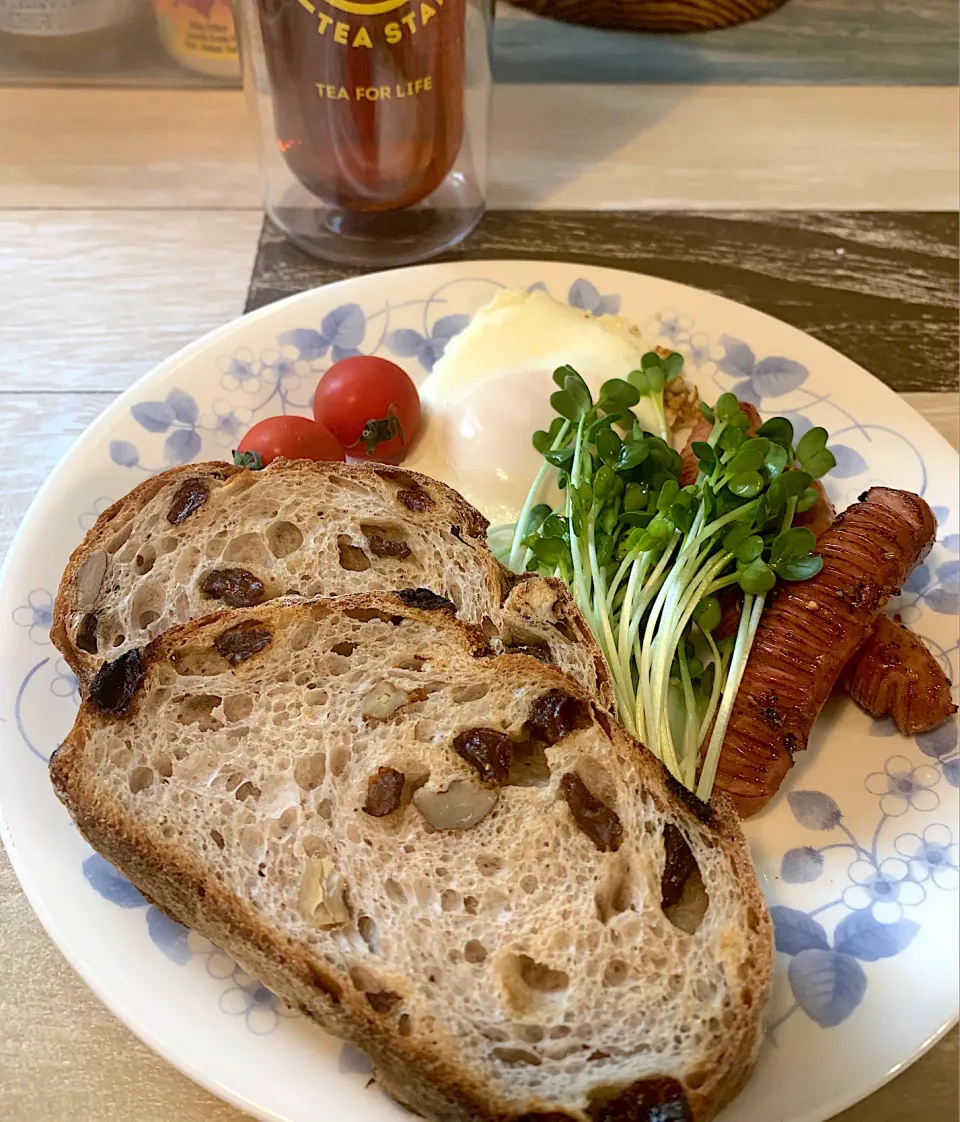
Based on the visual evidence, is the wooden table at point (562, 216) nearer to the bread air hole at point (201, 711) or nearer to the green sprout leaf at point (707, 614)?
the bread air hole at point (201, 711)

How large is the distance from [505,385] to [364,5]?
877mm

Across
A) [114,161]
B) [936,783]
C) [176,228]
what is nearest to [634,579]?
[936,783]

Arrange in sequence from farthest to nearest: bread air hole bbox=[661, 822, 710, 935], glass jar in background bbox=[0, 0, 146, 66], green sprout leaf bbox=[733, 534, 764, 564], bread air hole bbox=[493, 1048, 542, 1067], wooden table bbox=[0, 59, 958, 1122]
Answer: glass jar in background bbox=[0, 0, 146, 66] < wooden table bbox=[0, 59, 958, 1122] < green sprout leaf bbox=[733, 534, 764, 564] < bread air hole bbox=[661, 822, 710, 935] < bread air hole bbox=[493, 1048, 542, 1067]

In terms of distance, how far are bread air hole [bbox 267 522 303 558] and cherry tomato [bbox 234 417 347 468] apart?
0.79 ft

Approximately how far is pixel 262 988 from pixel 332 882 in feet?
0.71

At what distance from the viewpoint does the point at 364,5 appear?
2.15 meters

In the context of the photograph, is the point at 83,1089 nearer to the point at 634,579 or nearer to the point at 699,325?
the point at 634,579

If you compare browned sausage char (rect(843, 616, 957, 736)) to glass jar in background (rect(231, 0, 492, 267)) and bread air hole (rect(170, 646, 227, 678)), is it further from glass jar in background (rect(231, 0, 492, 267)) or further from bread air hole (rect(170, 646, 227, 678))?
glass jar in background (rect(231, 0, 492, 267))

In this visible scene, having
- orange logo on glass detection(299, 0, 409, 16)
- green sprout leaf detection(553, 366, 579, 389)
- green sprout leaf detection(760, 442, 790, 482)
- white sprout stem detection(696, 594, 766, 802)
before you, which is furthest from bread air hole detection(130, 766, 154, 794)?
orange logo on glass detection(299, 0, 409, 16)

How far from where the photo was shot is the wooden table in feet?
8.32

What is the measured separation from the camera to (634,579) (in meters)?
1.82

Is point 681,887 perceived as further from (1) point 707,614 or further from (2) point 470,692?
(1) point 707,614

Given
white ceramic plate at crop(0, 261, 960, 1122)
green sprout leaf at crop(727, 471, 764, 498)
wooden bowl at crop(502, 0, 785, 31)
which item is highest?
wooden bowl at crop(502, 0, 785, 31)

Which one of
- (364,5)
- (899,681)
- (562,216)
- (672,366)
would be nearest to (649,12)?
(562,216)
